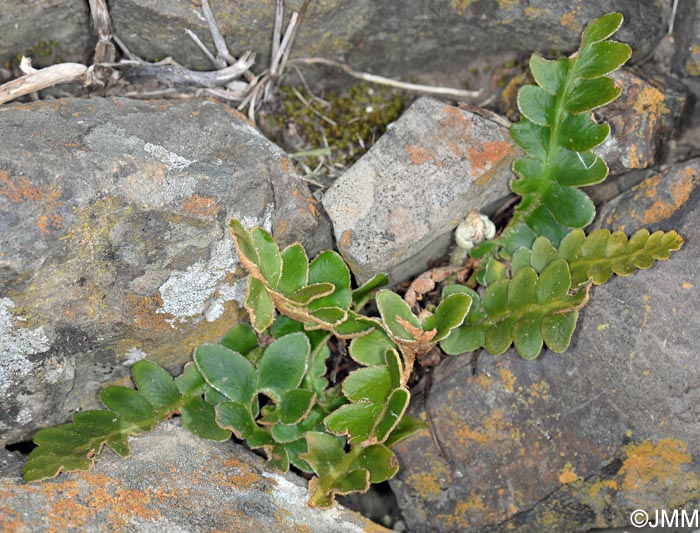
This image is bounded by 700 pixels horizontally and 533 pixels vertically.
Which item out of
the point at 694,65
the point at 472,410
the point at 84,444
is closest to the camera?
the point at 84,444

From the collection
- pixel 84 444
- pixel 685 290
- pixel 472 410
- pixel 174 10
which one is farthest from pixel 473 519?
pixel 174 10

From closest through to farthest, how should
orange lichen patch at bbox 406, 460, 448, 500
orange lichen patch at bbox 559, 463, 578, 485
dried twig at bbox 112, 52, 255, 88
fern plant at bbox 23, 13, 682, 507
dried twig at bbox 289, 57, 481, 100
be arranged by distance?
1. fern plant at bbox 23, 13, 682, 507
2. orange lichen patch at bbox 559, 463, 578, 485
3. orange lichen patch at bbox 406, 460, 448, 500
4. dried twig at bbox 112, 52, 255, 88
5. dried twig at bbox 289, 57, 481, 100

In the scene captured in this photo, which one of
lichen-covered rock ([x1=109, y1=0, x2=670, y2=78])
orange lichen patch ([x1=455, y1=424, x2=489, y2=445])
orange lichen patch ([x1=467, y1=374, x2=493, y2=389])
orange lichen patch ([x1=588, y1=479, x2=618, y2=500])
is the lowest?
orange lichen patch ([x1=588, y1=479, x2=618, y2=500])

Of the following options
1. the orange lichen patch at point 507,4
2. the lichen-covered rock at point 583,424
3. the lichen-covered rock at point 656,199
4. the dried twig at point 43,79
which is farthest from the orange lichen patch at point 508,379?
the dried twig at point 43,79

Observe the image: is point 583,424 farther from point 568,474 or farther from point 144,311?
point 144,311

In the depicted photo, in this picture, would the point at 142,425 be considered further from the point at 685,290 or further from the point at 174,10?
the point at 685,290

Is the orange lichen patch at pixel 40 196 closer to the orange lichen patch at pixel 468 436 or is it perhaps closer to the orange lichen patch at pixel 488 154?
the orange lichen patch at pixel 488 154

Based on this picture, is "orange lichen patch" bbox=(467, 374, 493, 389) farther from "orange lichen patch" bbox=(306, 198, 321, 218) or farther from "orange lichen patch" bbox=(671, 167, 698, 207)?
"orange lichen patch" bbox=(671, 167, 698, 207)

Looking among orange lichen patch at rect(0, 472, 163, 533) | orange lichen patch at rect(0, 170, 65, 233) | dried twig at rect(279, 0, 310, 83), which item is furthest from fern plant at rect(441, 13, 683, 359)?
orange lichen patch at rect(0, 170, 65, 233)
